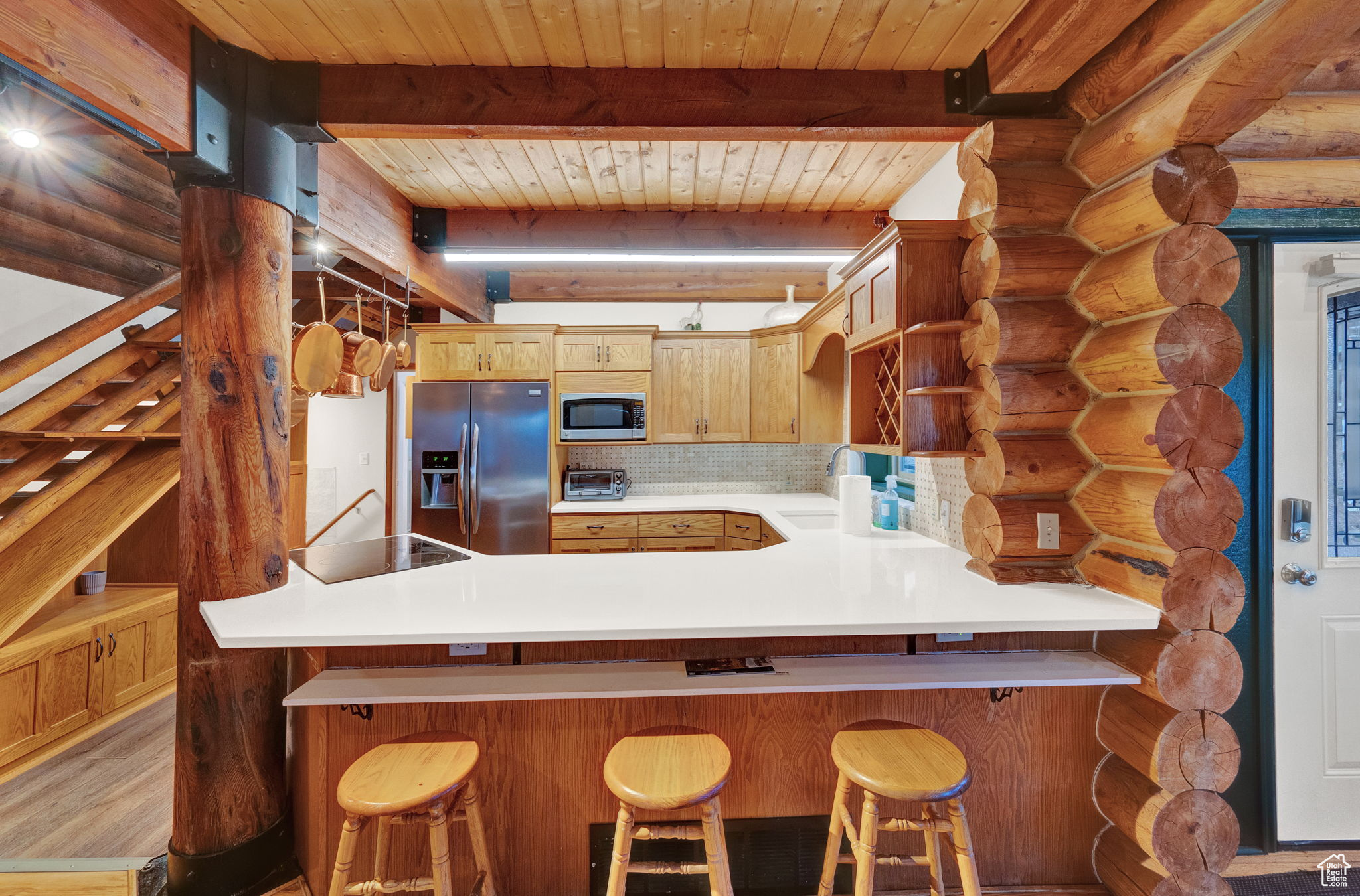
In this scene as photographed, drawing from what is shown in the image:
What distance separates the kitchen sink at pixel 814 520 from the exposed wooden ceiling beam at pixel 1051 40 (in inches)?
87.7

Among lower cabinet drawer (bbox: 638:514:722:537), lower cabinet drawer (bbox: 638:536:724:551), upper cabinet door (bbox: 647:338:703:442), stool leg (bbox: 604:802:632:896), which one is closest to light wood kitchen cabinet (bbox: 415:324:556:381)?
upper cabinet door (bbox: 647:338:703:442)

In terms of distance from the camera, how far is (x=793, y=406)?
418cm

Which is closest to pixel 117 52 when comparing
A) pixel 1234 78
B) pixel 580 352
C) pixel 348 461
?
pixel 1234 78

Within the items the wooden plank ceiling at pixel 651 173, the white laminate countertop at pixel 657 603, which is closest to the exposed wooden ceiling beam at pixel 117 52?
the wooden plank ceiling at pixel 651 173

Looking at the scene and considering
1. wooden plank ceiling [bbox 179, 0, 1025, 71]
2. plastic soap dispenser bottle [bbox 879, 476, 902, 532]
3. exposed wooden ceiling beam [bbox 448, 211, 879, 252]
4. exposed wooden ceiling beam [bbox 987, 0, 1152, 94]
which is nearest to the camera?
exposed wooden ceiling beam [bbox 987, 0, 1152, 94]

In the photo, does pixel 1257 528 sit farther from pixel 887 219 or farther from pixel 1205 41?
pixel 887 219

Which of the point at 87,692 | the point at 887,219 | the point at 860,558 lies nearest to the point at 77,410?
the point at 87,692

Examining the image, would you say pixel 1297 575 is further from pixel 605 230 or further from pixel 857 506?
pixel 605 230

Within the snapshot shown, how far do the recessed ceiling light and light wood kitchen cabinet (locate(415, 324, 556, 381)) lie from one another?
6.71 feet

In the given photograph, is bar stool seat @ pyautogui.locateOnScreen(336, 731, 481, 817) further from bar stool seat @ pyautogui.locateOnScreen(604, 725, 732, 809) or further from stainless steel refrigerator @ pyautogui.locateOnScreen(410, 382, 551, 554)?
stainless steel refrigerator @ pyautogui.locateOnScreen(410, 382, 551, 554)

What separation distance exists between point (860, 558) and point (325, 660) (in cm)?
184

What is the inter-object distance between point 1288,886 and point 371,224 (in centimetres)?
445

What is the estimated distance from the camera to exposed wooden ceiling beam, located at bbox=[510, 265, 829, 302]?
442 centimetres

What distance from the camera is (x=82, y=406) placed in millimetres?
2916
